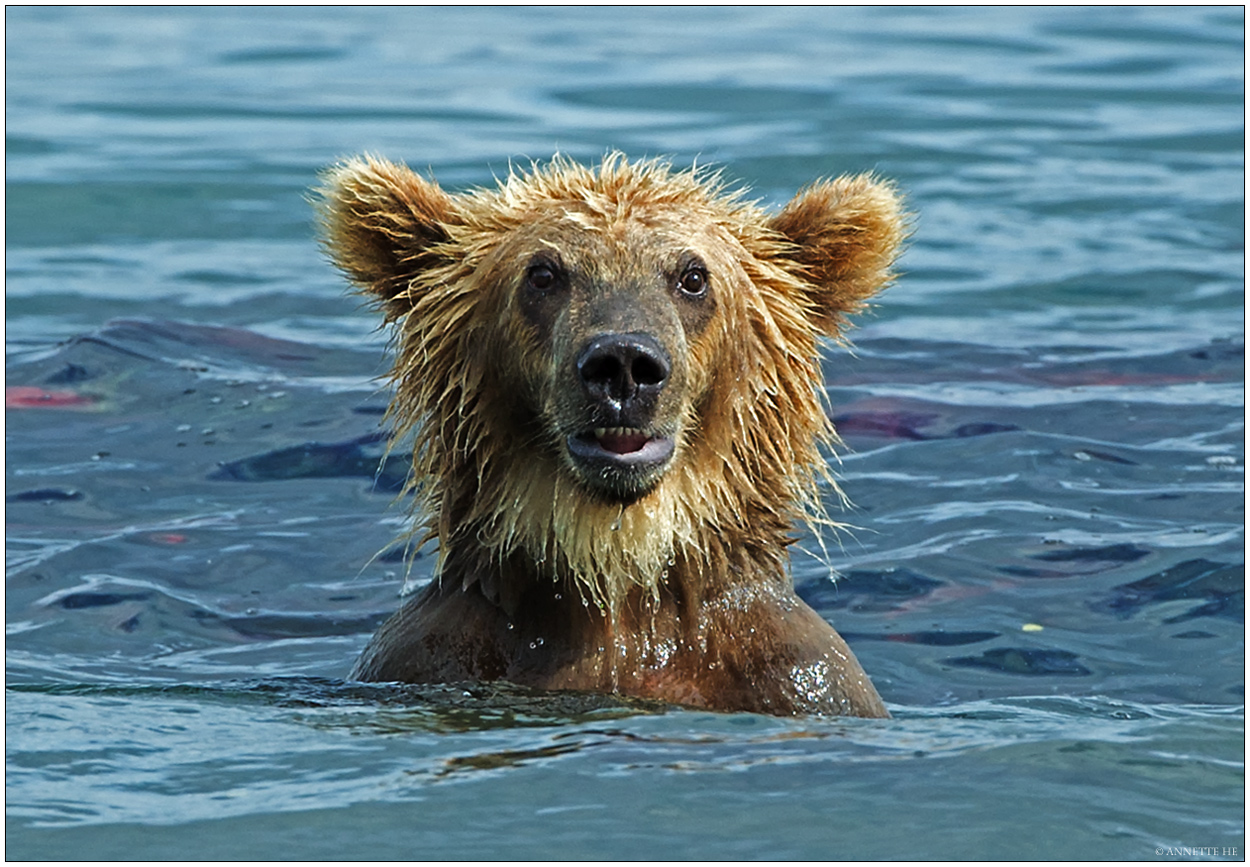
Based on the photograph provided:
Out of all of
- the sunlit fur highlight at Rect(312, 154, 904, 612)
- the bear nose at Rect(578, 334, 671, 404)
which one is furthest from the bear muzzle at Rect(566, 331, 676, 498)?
the sunlit fur highlight at Rect(312, 154, 904, 612)

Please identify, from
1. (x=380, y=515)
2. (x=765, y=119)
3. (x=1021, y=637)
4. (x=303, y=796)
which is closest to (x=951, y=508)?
(x=1021, y=637)

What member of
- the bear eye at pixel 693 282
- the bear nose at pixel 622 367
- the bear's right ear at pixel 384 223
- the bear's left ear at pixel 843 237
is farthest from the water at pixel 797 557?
the bear's right ear at pixel 384 223

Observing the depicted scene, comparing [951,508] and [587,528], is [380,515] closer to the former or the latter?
[951,508]

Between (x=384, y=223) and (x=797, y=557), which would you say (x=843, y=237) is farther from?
(x=797, y=557)

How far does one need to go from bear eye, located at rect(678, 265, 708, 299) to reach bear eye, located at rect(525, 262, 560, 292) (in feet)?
1.24

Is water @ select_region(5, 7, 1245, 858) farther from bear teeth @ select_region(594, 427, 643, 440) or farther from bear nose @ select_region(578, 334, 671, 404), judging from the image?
bear nose @ select_region(578, 334, 671, 404)

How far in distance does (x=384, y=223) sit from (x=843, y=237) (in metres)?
1.48

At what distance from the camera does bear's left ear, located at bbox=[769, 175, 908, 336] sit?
6.60 m

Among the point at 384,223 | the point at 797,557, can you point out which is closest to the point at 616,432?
the point at 384,223

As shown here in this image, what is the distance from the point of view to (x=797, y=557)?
9500 millimetres

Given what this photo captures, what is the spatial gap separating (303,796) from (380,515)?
450 centimetres

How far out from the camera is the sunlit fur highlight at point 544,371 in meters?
6.20

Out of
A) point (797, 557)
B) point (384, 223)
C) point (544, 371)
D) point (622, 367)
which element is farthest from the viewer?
point (797, 557)

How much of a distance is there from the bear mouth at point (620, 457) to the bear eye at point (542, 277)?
1.68ft
